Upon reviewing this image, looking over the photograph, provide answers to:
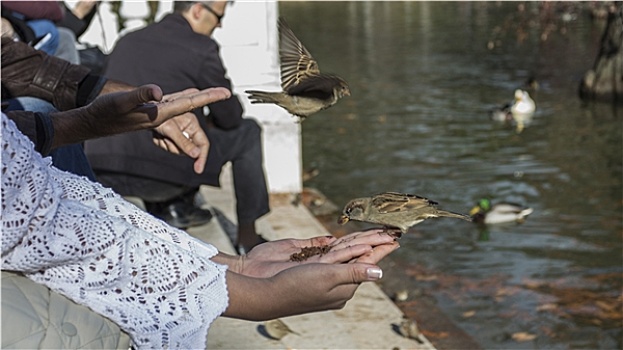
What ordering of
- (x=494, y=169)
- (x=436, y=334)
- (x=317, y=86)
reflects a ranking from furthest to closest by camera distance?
(x=494, y=169)
(x=436, y=334)
(x=317, y=86)

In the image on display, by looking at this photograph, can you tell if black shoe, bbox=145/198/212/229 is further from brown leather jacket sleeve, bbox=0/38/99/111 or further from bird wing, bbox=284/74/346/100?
bird wing, bbox=284/74/346/100

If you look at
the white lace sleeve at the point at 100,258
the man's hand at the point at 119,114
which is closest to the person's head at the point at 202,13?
the man's hand at the point at 119,114

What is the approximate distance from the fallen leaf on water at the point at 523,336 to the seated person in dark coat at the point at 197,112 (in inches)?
73.6

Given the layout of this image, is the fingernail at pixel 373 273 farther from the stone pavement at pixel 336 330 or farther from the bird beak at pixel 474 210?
the bird beak at pixel 474 210

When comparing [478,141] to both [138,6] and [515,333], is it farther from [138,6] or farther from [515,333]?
[515,333]

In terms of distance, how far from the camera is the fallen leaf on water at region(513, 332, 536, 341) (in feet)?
20.2

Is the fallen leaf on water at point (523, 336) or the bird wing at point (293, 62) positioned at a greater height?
the bird wing at point (293, 62)

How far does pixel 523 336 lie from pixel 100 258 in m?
4.32

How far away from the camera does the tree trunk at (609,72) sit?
1526 cm

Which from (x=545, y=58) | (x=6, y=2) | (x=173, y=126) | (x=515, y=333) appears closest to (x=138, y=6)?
(x=6, y=2)

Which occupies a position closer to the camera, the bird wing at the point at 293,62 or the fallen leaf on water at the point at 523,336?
the bird wing at the point at 293,62

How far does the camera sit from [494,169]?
11.1m

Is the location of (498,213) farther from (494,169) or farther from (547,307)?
(494,169)

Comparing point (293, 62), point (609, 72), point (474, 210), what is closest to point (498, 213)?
point (474, 210)
